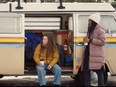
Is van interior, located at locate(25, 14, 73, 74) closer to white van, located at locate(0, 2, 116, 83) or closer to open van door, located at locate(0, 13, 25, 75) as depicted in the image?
white van, located at locate(0, 2, 116, 83)

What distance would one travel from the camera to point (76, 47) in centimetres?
934

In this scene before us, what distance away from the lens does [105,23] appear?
31.3 feet

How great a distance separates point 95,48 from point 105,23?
1.18 metres

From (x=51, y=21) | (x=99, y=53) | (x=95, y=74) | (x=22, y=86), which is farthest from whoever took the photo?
(x=22, y=86)

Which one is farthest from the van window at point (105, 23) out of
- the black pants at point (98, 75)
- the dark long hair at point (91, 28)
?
the black pants at point (98, 75)

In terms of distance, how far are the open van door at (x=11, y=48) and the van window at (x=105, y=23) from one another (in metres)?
1.44

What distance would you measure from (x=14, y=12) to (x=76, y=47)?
1.72 meters

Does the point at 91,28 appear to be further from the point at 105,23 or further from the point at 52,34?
the point at 52,34

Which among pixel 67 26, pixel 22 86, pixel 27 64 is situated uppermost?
pixel 67 26

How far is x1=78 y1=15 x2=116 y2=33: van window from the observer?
31.2 feet

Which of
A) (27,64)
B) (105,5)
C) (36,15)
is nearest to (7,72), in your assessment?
(27,64)

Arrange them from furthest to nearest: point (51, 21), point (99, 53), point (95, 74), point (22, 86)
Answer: point (22, 86)
point (51, 21)
point (95, 74)
point (99, 53)

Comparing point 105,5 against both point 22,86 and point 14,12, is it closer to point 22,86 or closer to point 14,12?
point 14,12

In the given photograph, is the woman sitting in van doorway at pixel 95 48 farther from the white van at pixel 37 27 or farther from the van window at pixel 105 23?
the van window at pixel 105 23
